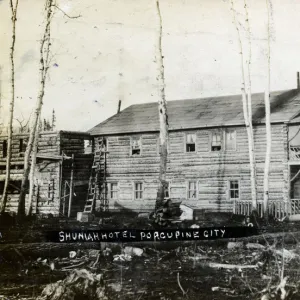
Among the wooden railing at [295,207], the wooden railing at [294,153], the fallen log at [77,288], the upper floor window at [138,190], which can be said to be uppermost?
the wooden railing at [294,153]

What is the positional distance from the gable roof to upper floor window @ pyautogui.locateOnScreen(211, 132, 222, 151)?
215 mm

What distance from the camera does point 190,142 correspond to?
545 centimetres

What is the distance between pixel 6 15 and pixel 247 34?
9.75 feet

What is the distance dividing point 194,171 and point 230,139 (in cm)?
65

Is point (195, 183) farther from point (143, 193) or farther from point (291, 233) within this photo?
point (291, 233)

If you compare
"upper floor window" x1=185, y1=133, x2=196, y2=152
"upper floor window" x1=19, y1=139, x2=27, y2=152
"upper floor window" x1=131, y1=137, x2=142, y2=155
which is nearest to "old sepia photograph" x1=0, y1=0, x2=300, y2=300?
"upper floor window" x1=19, y1=139, x2=27, y2=152

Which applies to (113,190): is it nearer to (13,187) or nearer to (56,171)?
(56,171)

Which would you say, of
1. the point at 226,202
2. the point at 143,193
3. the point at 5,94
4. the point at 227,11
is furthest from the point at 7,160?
the point at 227,11

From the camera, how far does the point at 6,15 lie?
4723 mm

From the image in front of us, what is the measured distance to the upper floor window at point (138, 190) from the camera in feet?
15.9

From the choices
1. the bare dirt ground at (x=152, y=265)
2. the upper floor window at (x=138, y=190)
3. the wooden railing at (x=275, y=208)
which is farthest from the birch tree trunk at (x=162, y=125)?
the wooden railing at (x=275, y=208)

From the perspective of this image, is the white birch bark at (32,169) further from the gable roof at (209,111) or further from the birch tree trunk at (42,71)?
the gable roof at (209,111)

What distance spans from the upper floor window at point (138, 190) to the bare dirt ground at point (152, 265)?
12.4 inches

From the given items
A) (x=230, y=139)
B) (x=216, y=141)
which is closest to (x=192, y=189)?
(x=230, y=139)
